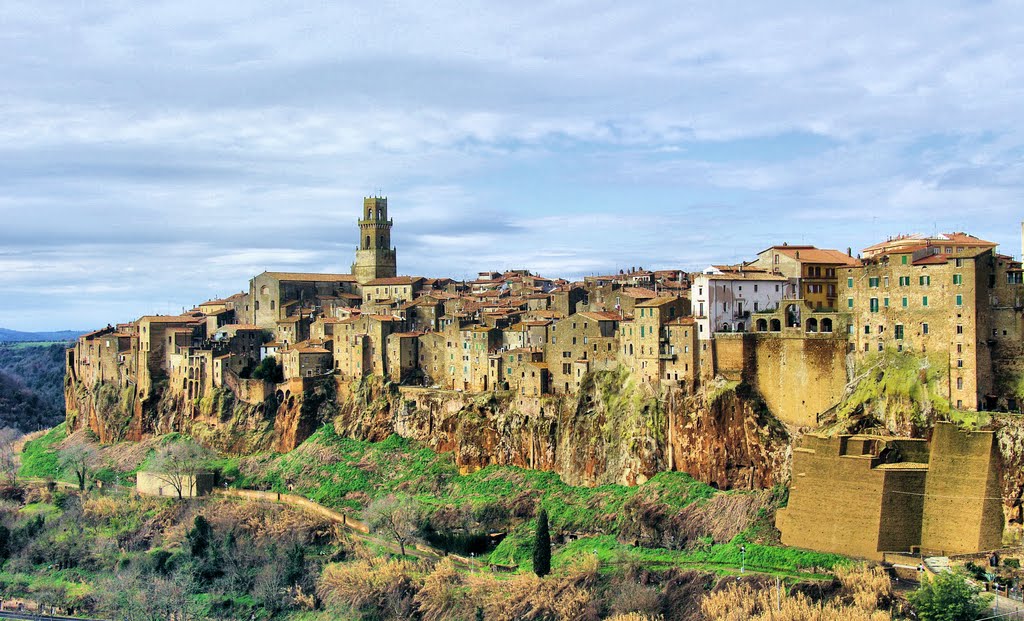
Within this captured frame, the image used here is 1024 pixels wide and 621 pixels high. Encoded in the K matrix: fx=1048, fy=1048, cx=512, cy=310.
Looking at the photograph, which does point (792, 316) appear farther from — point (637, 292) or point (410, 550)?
point (410, 550)

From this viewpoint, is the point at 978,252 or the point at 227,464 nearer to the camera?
the point at 978,252

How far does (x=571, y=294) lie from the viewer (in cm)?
6925

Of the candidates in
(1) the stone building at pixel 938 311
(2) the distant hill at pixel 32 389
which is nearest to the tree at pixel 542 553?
(1) the stone building at pixel 938 311

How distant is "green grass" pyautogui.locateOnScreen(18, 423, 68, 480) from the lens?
3088 inches

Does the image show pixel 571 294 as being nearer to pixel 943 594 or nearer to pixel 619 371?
pixel 619 371

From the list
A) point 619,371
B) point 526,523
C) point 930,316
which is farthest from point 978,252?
point 526,523

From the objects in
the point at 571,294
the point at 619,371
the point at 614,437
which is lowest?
the point at 614,437

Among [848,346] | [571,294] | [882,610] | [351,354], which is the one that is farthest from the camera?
[351,354]

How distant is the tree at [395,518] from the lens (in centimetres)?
5675

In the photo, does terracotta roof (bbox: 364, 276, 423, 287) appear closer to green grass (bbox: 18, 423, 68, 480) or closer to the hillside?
the hillside

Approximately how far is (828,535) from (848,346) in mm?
9390

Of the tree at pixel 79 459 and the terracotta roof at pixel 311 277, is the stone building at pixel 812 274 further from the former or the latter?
the tree at pixel 79 459

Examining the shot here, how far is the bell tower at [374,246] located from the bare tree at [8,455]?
32492 millimetres

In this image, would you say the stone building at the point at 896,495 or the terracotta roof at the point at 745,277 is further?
the terracotta roof at the point at 745,277
